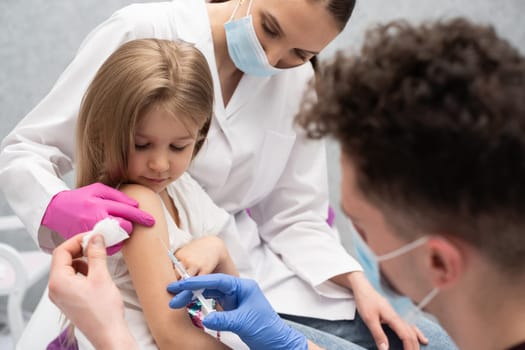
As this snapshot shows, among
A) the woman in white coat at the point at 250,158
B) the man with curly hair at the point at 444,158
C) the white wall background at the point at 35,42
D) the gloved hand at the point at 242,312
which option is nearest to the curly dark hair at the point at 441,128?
the man with curly hair at the point at 444,158

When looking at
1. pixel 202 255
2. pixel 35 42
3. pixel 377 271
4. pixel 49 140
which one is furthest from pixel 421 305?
pixel 35 42

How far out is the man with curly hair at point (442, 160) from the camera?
27.3 inches

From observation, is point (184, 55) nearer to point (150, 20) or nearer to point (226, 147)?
point (150, 20)

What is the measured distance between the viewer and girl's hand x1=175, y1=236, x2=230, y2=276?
1.23 metres

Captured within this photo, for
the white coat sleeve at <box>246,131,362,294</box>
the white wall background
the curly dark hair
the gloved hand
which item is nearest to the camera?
the curly dark hair

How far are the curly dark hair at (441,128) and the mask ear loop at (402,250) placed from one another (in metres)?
0.01

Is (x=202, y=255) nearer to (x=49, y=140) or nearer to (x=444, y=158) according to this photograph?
(x=49, y=140)

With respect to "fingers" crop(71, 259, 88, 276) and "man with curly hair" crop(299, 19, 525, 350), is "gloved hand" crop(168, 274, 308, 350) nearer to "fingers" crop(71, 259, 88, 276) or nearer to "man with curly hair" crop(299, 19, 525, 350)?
"fingers" crop(71, 259, 88, 276)

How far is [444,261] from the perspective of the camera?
783 mm

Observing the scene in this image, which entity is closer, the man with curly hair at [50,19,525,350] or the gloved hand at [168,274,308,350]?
the man with curly hair at [50,19,525,350]

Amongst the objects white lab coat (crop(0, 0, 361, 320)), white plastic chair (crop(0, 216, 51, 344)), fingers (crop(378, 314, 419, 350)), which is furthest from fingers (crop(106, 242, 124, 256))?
white plastic chair (crop(0, 216, 51, 344))

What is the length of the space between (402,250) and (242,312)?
0.43 metres

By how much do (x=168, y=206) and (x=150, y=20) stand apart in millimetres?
470

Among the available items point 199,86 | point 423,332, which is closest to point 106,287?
point 199,86
